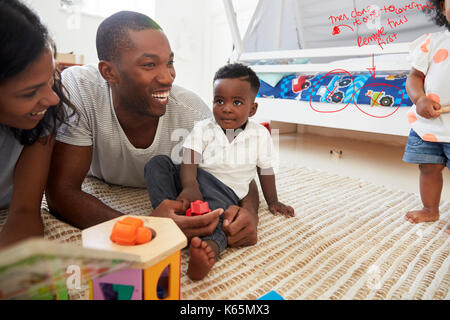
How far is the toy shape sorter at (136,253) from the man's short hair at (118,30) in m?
0.48

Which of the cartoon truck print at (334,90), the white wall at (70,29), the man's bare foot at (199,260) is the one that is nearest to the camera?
the man's bare foot at (199,260)

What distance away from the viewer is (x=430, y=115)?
0.86m

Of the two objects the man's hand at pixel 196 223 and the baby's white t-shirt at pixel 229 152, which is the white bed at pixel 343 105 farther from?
the man's hand at pixel 196 223

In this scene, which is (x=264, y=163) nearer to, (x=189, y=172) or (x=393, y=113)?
(x=189, y=172)

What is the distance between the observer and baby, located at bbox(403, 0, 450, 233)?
858 mm

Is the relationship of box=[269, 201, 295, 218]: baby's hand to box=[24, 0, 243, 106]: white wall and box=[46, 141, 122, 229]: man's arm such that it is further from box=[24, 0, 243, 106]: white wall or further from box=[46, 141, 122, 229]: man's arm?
box=[24, 0, 243, 106]: white wall

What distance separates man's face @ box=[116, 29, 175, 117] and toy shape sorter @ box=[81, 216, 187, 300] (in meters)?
0.41

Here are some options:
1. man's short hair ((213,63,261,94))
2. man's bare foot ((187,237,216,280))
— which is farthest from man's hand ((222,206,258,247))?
man's short hair ((213,63,261,94))

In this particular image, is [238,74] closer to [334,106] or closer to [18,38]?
[18,38]

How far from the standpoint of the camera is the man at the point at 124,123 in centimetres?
67

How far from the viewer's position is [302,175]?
1304 mm


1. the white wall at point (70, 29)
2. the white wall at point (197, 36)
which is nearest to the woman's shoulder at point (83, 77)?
the white wall at point (70, 29)

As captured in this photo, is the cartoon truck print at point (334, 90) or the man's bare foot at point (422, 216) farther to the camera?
the cartoon truck print at point (334, 90)
